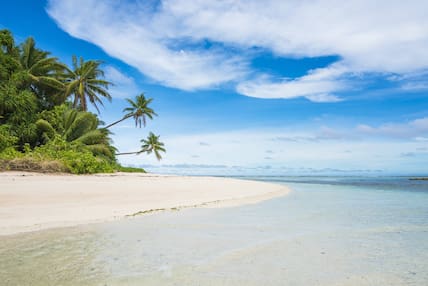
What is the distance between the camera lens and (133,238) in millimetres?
4070

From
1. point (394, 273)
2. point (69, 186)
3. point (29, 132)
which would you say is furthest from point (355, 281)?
point (29, 132)

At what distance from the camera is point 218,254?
3355 mm

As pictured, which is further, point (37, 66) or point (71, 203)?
point (37, 66)

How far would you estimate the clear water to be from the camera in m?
2.59

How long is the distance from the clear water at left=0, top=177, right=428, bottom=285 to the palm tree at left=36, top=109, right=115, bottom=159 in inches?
628

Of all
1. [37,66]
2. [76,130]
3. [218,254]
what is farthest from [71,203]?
[37,66]

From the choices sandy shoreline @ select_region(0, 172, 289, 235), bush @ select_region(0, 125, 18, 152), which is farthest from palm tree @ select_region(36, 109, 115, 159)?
sandy shoreline @ select_region(0, 172, 289, 235)

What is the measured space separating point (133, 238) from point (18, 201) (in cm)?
388

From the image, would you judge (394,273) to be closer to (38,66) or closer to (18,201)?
(18,201)

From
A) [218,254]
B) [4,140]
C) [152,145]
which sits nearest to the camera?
[218,254]

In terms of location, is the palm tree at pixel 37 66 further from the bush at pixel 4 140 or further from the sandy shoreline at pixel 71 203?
the sandy shoreline at pixel 71 203

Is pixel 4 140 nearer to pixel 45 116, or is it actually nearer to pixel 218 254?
pixel 45 116

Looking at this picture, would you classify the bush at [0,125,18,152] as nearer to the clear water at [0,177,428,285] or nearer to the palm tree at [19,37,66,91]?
the palm tree at [19,37,66,91]

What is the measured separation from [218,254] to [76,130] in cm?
1962
